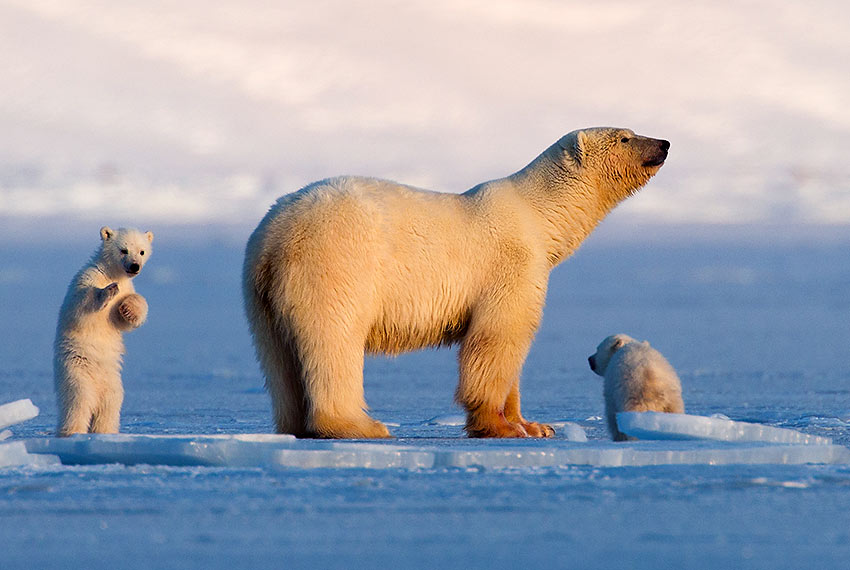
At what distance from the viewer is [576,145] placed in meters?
6.98

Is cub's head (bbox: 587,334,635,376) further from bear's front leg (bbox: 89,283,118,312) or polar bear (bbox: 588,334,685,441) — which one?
bear's front leg (bbox: 89,283,118,312)

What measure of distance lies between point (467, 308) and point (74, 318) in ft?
6.79

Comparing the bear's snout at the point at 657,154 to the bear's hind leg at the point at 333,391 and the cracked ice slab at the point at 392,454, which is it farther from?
the cracked ice slab at the point at 392,454

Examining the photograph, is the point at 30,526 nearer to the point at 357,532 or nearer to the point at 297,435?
the point at 357,532

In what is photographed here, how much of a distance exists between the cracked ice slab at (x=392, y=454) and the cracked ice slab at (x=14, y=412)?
1.44ft

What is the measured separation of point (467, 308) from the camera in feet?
21.2

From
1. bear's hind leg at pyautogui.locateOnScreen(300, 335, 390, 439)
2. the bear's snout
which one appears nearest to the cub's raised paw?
bear's hind leg at pyautogui.locateOnScreen(300, 335, 390, 439)

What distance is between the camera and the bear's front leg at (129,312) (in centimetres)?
594

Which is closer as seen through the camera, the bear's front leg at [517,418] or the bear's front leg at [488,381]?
the bear's front leg at [488,381]

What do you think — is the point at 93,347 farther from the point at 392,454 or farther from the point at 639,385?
the point at 639,385

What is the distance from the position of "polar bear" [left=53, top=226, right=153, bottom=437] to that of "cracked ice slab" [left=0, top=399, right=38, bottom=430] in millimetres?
441

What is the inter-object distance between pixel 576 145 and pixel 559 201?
371mm

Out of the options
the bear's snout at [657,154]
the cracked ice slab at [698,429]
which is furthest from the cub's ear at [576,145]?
the cracked ice slab at [698,429]

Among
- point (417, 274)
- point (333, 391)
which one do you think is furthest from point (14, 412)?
point (417, 274)
